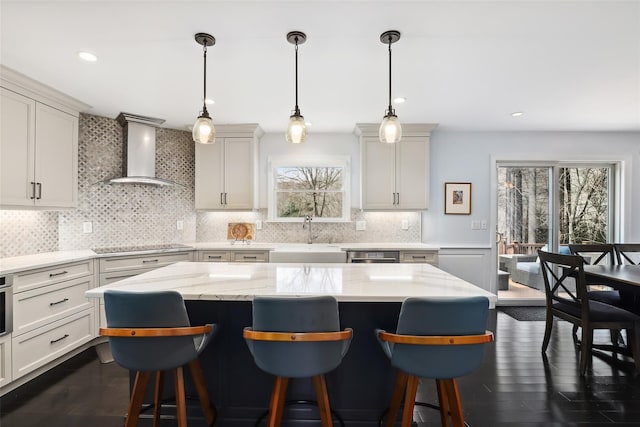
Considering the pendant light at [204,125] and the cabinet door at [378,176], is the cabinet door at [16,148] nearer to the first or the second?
the pendant light at [204,125]

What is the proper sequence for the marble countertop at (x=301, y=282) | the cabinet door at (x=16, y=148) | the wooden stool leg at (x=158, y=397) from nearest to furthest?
the marble countertop at (x=301, y=282) → the wooden stool leg at (x=158, y=397) → the cabinet door at (x=16, y=148)

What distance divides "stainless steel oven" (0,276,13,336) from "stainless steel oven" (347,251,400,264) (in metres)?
2.98

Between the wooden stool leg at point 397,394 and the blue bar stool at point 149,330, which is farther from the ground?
the blue bar stool at point 149,330

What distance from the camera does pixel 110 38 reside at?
6.79ft

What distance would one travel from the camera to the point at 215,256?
3.72 meters

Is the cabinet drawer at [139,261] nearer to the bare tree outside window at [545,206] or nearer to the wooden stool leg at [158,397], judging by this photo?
the wooden stool leg at [158,397]

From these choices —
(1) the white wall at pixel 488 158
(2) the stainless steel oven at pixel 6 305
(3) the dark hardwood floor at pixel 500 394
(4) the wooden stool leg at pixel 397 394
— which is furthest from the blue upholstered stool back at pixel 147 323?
(1) the white wall at pixel 488 158

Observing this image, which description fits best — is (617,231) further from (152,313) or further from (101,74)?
(101,74)

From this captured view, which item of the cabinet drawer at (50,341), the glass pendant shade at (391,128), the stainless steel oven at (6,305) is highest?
the glass pendant shade at (391,128)

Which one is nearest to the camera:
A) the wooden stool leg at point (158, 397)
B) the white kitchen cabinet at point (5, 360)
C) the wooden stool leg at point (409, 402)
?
the wooden stool leg at point (409, 402)

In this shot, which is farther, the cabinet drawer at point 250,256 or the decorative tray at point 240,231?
the decorative tray at point 240,231

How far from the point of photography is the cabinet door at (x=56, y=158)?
9.21ft

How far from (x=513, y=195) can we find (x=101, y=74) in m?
5.00

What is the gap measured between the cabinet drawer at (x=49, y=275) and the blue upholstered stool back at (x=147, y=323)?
158cm
